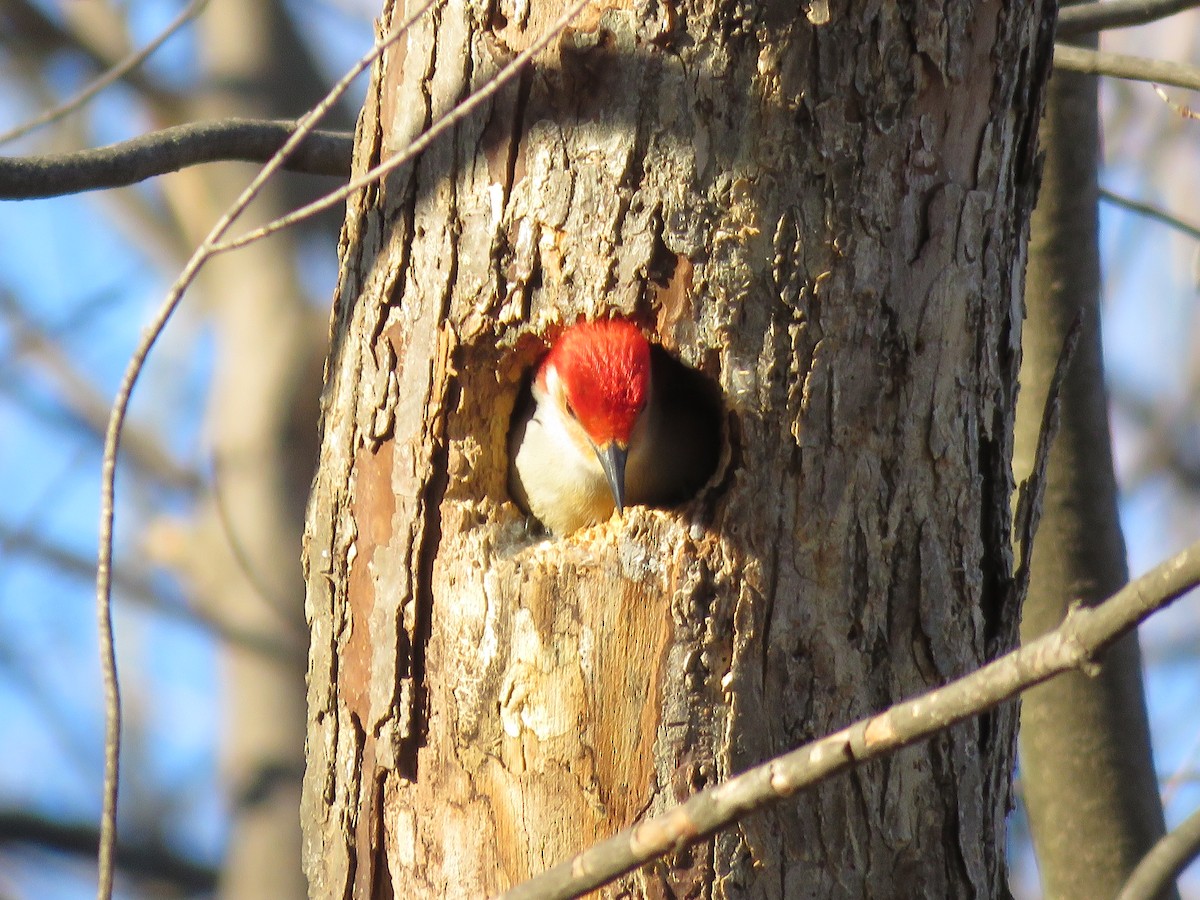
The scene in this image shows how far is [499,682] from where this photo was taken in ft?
8.61

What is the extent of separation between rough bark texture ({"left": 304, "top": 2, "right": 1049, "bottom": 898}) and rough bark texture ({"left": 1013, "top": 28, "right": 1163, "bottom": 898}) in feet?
3.94

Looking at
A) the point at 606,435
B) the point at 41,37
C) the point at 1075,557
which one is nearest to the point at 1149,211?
the point at 1075,557

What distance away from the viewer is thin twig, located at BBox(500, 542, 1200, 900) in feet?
5.03

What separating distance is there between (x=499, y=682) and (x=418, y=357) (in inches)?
26.2

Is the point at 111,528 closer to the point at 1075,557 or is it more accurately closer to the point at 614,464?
the point at 614,464

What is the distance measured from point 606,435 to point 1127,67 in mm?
1564

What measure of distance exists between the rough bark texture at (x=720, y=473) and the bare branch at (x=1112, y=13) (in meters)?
0.73

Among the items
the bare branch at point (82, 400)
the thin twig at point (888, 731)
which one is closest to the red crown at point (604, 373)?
the thin twig at point (888, 731)

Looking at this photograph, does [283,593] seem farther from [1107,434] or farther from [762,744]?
[762,744]

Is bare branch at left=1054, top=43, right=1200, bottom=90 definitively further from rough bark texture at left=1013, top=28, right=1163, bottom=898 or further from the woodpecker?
the woodpecker

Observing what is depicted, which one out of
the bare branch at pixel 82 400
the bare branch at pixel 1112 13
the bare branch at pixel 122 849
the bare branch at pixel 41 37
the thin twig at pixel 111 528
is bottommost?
the thin twig at pixel 111 528

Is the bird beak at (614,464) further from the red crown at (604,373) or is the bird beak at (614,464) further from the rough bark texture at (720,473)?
the rough bark texture at (720,473)

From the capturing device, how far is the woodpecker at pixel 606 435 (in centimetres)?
295

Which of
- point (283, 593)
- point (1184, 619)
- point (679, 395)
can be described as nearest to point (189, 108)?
point (283, 593)
